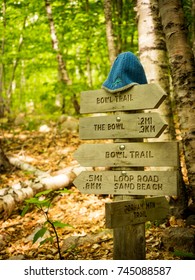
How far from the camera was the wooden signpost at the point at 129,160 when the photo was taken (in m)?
2.55

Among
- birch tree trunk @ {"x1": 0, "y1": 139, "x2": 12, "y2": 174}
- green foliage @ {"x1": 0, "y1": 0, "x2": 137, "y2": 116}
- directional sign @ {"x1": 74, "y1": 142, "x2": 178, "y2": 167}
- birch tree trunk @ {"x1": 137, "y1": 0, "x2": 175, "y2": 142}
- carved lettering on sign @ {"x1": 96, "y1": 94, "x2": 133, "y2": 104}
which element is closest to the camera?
directional sign @ {"x1": 74, "y1": 142, "x2": 178, "y2": 167}

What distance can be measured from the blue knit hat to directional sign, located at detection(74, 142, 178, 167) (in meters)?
0.51

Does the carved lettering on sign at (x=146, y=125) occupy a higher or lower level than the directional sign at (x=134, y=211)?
higher

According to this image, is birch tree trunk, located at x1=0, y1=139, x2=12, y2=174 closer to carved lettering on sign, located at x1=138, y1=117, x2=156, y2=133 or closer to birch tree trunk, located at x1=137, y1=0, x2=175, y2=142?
birch tree trunk, located at x1=137, y1=0, x2=175, y2=142

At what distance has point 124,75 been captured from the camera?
2791mm

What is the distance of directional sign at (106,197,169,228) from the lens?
8.36ft

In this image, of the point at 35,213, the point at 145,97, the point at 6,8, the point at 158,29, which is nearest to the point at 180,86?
the point at 158,29

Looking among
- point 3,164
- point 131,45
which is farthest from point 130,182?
point 131,45

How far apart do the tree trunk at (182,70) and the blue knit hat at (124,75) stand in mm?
995

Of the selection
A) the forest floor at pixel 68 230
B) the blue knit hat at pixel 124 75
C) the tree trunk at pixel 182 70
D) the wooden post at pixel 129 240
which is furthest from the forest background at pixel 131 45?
the wooden post at pixel 129 240

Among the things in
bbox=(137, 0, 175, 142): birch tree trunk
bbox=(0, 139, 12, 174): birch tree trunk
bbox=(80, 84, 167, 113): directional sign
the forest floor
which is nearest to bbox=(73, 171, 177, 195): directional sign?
bbox=(80, 84, 167, 113): directional sign

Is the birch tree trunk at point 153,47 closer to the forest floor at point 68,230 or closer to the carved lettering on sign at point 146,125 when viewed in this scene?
the forest floor at point 68,230
